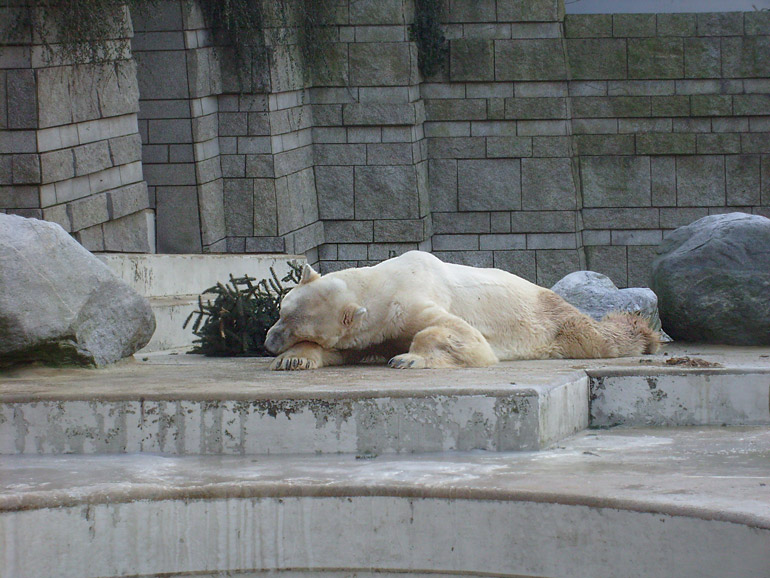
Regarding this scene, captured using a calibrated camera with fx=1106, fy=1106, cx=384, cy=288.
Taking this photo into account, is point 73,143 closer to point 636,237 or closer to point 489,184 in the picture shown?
point 489,184

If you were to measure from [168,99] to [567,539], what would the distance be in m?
7.20

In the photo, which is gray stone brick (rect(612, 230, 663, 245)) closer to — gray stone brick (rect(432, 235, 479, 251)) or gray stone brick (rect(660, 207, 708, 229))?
gray stone brick (rect(660, 207, 708, 229))

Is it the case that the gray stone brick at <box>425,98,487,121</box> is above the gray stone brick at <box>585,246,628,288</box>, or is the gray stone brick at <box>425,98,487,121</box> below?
above

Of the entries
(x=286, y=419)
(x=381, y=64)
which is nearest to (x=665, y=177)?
(x=381, y=64)

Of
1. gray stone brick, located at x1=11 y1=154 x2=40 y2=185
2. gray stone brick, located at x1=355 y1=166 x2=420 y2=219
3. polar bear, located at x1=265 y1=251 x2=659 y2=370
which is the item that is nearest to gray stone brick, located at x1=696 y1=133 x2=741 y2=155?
gray stone brick, located at x1=355 y1=166 x2=420 y2=219

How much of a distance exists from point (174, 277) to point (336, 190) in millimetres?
4567

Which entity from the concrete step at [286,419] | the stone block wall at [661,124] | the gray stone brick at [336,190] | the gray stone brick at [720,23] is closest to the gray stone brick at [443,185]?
the gray stone brick at [336,190]

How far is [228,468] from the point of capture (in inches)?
151

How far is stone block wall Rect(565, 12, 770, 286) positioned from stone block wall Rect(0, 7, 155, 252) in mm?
5806

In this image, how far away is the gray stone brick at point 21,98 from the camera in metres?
7.05

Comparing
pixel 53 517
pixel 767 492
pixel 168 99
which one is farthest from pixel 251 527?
pixel 168 99

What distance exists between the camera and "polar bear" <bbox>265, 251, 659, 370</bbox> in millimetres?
4738

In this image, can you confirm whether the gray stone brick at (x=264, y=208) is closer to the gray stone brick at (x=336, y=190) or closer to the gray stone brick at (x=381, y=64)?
the gray stone brick at (x=336, y=190)

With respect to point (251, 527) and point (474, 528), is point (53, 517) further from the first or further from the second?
point (474, 528)
